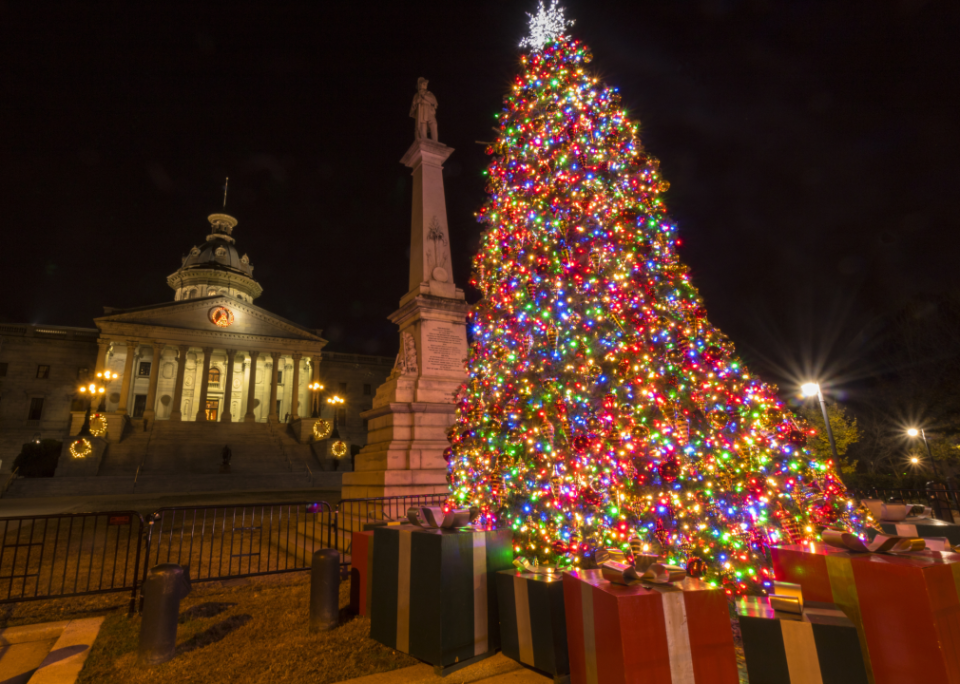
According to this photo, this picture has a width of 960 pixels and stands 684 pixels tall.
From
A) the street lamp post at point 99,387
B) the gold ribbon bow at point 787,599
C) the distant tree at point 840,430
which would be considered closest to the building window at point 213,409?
the street lamp post at point 99,387

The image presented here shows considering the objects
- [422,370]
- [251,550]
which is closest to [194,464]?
[422,370]

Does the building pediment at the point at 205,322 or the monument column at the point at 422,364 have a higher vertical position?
the building pediment at the point at 205,322

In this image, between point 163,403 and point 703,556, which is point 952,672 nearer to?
point 703,556

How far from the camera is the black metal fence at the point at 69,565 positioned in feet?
19.3

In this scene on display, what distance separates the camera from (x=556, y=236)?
17.7 feet

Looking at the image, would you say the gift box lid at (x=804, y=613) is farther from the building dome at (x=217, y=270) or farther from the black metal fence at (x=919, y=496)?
the building dome at (x=217, y=270)

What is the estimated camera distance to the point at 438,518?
4180 millimetres

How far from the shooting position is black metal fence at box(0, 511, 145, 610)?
588 cm

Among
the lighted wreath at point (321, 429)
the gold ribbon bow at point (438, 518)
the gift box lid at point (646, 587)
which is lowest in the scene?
the gift box lid at point (646, 587)

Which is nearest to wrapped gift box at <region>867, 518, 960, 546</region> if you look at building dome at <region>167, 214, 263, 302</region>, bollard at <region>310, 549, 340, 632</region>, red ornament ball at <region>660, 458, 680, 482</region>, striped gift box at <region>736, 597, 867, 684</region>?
red ornament ball at <region>660, 458, 680, 482</region>

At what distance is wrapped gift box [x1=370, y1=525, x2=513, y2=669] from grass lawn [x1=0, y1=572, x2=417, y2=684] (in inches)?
14.9

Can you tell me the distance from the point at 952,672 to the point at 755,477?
206cm

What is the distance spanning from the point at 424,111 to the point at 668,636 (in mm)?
13329

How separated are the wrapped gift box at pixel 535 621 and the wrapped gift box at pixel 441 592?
203 mm
